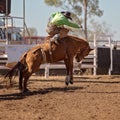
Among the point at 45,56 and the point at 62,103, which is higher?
the point at 45,56

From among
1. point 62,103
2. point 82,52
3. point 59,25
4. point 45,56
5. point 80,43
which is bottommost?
point 62,103

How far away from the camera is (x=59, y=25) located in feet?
36.6

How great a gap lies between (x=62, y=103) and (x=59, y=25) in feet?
10.0

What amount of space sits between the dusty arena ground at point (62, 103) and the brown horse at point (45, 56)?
0.45 m

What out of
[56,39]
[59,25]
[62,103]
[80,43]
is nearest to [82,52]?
[80,43]

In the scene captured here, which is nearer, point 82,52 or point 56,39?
point 56,39

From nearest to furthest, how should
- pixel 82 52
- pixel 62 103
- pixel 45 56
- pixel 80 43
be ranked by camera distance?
pixel 62 103 < pixel 45 56 < pixel 80 43 < pixel 82 52

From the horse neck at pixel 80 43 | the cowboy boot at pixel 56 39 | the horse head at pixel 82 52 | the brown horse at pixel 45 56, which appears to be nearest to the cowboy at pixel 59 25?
the cowboy boot at pixel 56 39

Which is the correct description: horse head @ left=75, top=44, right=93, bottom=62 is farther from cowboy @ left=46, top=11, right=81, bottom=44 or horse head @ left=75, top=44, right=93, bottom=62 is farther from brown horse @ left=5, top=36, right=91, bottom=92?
cowboy @ left=46, top=11, right=81, bottom=44

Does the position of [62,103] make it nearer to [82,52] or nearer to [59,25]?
[59,25]

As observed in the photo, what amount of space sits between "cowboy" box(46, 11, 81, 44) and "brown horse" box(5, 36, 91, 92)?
162mm

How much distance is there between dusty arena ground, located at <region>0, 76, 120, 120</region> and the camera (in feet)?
24.2

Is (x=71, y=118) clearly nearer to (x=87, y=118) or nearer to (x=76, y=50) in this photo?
(x=87, y=118)

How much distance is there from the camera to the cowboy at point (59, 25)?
36.1 feet
